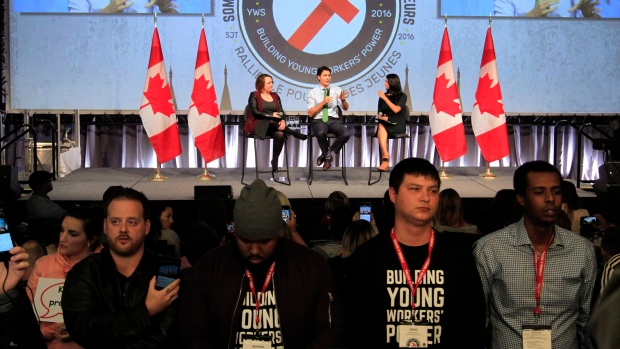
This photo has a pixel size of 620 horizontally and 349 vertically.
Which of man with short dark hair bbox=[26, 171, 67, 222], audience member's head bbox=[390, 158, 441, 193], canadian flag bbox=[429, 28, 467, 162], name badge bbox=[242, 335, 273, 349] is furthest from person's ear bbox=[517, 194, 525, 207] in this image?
canadian flag bbox=[429, 28, 467, 162]

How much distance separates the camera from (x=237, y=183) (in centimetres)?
782

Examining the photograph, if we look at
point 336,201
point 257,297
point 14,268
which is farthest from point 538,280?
point 336,201

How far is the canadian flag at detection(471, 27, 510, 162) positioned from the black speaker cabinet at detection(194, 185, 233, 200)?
3064mm

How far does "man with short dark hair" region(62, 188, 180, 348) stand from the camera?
2578mm

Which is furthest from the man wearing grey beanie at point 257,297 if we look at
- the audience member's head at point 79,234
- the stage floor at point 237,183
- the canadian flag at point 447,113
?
the canadian flag at point 447,113

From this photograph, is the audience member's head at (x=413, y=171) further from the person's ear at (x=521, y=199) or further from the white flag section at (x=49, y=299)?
the white flag section at (x=49, y=299)

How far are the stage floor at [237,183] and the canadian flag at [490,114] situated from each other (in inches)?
→ 12.4

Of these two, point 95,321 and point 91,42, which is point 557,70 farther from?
point 95,321

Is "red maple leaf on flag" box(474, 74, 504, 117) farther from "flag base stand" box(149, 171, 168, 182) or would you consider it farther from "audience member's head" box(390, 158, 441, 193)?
"audience member's head" box(390, 158, 441, 193)

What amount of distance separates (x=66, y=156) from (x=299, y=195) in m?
3.39

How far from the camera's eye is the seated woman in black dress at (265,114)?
7473 millimetres

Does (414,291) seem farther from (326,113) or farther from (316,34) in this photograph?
(316,34)

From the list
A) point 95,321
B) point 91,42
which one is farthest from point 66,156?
point 95,321

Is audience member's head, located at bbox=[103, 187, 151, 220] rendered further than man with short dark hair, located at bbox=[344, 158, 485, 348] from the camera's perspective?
Yes
